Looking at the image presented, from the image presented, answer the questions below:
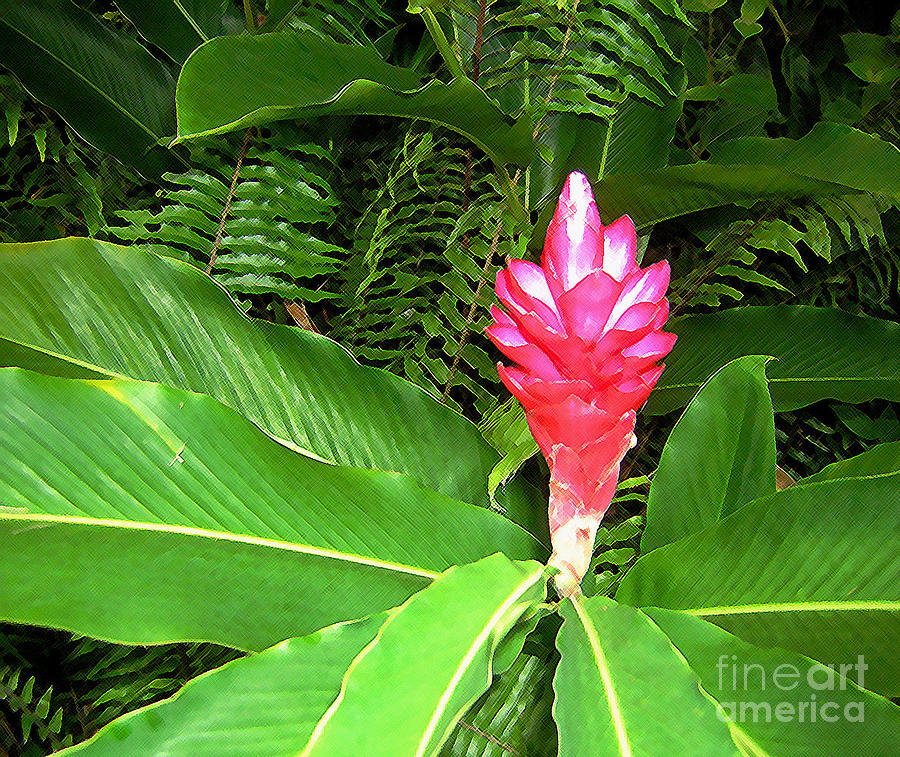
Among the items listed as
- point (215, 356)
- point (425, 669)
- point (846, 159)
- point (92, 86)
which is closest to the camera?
point (425, 669)

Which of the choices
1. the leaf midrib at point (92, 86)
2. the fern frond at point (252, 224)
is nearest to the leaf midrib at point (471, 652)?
the fern frond at point (252, 224)

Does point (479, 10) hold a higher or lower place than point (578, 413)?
higher

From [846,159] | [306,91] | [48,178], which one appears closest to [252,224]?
[306,91]

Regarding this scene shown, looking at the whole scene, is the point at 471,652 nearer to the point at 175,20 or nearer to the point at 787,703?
the point at 787,703

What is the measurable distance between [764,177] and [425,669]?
2.43 ft

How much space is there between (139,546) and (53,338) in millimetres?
255

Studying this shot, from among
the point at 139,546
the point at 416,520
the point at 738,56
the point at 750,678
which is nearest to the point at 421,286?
the point at 416,520

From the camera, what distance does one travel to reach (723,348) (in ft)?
3.73

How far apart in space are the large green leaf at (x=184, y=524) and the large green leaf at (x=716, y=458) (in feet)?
0.80

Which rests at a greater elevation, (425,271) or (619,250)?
(425,271)

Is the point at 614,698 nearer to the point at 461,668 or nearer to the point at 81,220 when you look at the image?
the point at 461,668

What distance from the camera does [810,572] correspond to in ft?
2.18

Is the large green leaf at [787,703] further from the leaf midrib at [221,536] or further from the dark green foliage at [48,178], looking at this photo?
the dark green foliage at [48,178]

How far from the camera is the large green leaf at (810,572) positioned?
0.64m
